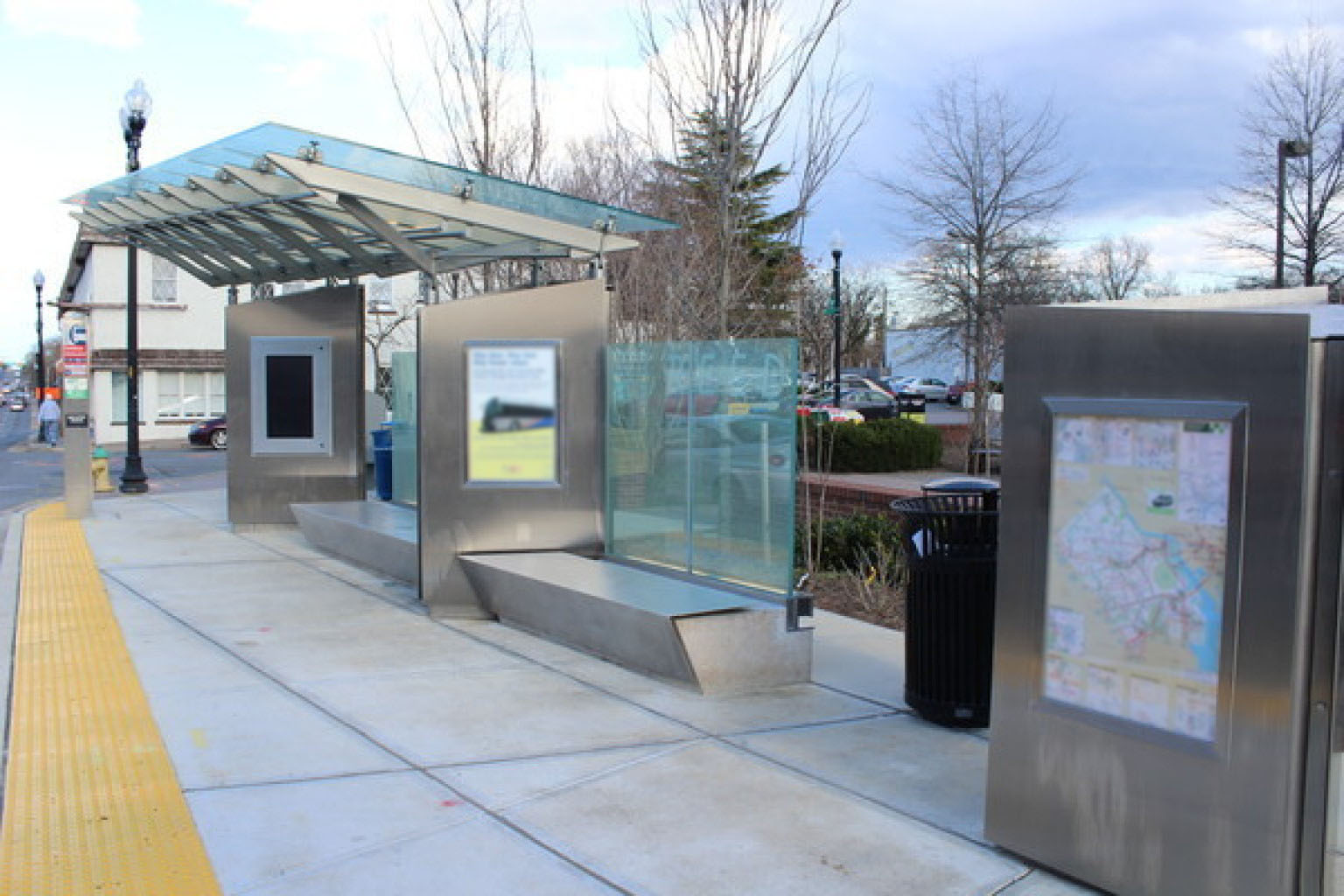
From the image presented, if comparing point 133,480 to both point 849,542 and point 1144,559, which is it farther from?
point 1144,559

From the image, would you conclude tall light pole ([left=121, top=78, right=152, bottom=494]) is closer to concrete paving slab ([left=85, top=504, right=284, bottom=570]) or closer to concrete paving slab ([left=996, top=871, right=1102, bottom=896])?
concrete paving slab ([left=85, top=504, right=284, bottom=570])

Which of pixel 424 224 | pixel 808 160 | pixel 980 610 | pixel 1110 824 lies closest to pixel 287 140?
pixel 424 224

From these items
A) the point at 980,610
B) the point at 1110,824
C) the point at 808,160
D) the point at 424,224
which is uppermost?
the point at 808,160

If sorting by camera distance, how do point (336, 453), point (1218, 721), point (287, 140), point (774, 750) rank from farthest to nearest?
point (336, 453)
point (287, 140)
point (774, 750)
point (1218, 721)

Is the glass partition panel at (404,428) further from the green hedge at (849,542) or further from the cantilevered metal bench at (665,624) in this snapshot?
the cantilevered metal bench at (665,624)

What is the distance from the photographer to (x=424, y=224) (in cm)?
1002

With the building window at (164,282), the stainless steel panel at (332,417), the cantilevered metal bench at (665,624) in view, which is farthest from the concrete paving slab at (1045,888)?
the building window at (164,282)

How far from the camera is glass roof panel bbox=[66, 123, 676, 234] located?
832cm

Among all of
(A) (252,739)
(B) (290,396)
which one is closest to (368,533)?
(B) (290,396)

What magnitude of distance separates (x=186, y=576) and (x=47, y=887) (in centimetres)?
681

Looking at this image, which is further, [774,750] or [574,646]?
[574,646]

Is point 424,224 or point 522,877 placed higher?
point 424,224

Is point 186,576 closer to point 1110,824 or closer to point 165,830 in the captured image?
point 165,830

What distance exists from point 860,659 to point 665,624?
1732 mm
